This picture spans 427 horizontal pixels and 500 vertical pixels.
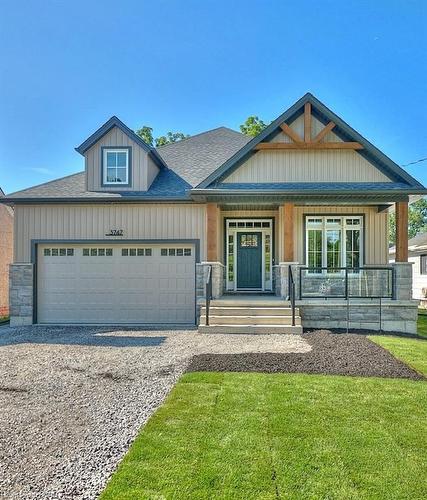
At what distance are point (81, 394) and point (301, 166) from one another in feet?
27.5

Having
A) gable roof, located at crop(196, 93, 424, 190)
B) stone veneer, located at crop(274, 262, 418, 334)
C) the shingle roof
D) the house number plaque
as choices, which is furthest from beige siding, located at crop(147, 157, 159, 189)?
stone veneer, located at crop(274, 262, 418, 334)

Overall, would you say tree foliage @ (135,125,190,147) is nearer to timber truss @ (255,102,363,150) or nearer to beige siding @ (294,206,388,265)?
timber truss @ (255,102,363,150)

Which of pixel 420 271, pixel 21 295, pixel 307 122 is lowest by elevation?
pixel 21 295

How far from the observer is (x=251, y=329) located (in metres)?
8.97

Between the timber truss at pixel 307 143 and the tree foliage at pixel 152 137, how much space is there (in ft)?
37.3

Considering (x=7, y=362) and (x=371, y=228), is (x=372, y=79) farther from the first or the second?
(x=7, y=362)

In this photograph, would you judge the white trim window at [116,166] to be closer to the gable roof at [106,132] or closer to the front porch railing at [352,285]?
the gable roof at [106,132]

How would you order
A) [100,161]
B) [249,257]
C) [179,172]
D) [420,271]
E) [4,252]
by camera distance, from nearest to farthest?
[100,161] < [249,257] < [179,172] < [4,252] < [420,271]

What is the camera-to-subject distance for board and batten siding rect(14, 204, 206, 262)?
10883mm

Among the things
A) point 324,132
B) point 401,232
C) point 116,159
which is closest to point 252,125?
point 324,132

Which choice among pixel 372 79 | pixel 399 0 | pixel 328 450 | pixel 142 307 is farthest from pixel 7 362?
pixel 372 79

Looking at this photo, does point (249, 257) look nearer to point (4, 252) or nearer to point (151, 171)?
point (151, 171)

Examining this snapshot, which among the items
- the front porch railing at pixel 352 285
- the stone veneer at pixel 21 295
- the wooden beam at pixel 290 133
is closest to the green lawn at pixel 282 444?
the front porch railing at pixel 352 285

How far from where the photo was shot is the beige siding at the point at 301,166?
34.8 ft
